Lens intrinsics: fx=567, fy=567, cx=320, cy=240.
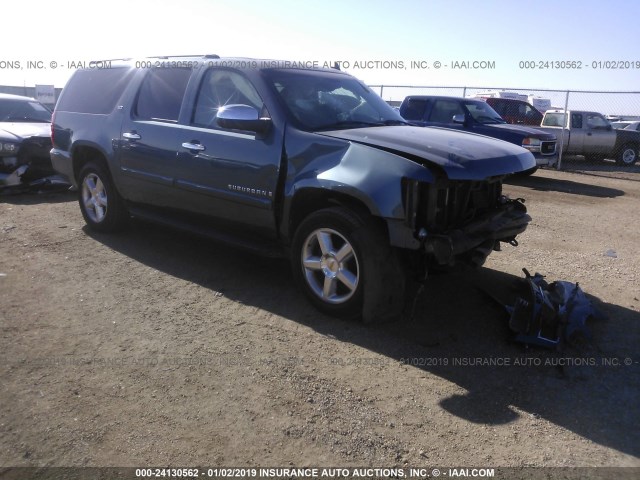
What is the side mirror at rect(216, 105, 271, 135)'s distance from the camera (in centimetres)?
445

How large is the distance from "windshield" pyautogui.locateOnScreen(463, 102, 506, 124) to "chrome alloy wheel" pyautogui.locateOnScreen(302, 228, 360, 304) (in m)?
9.37

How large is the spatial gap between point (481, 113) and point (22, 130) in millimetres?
9368

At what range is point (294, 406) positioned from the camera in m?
3.21

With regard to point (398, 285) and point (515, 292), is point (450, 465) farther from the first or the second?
point (515, 292)

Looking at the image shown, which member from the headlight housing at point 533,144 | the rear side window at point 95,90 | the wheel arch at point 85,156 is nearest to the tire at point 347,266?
the wheel arch at point 85,156

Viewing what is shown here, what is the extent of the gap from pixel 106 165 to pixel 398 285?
3852mm

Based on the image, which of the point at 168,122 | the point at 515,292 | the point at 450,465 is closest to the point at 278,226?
the point at 168,122

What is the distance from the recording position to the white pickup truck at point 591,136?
52.8 feet

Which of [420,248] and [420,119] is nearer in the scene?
[420,248]

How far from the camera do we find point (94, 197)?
6.51 m

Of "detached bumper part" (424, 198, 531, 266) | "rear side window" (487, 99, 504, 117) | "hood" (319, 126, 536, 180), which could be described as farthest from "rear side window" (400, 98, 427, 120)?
"hood" (319, 126, 536, 180)

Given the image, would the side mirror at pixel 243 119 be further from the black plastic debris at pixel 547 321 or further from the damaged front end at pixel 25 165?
the damaged front end at pixel 25 165

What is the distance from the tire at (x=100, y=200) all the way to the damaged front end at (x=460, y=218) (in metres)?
3.75

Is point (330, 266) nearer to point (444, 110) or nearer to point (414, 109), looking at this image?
point (444, 110)
